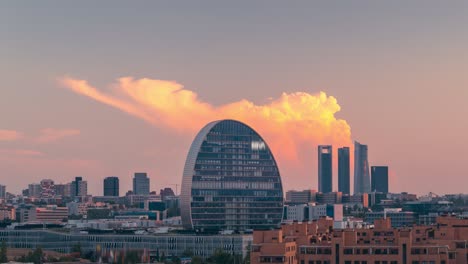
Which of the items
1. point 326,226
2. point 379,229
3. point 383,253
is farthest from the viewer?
point 326,226

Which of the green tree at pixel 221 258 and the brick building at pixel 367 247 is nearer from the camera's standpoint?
the brick building at pixel 367 247

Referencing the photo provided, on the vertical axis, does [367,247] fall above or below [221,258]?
above

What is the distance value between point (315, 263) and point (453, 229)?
13.7m

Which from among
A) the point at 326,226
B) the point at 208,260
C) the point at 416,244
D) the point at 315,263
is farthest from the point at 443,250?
the point at 208,260

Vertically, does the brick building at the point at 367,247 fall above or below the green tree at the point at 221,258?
above

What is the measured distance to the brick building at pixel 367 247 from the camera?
429 ft

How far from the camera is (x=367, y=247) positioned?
13175cm

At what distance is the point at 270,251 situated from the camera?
432 feet

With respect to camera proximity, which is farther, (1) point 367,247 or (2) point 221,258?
(2) point 221,258

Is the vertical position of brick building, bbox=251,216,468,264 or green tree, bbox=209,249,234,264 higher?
brick building, bbox=251,216,468,264

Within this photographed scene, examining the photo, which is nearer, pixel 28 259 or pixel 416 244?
pixel 416 244

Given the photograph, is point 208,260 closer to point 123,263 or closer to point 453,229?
point 123,263

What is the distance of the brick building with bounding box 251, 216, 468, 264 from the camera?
131 m

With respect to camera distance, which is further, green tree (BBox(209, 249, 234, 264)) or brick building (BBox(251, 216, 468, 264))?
green tree (BBox(209, 249, 234, 264))
